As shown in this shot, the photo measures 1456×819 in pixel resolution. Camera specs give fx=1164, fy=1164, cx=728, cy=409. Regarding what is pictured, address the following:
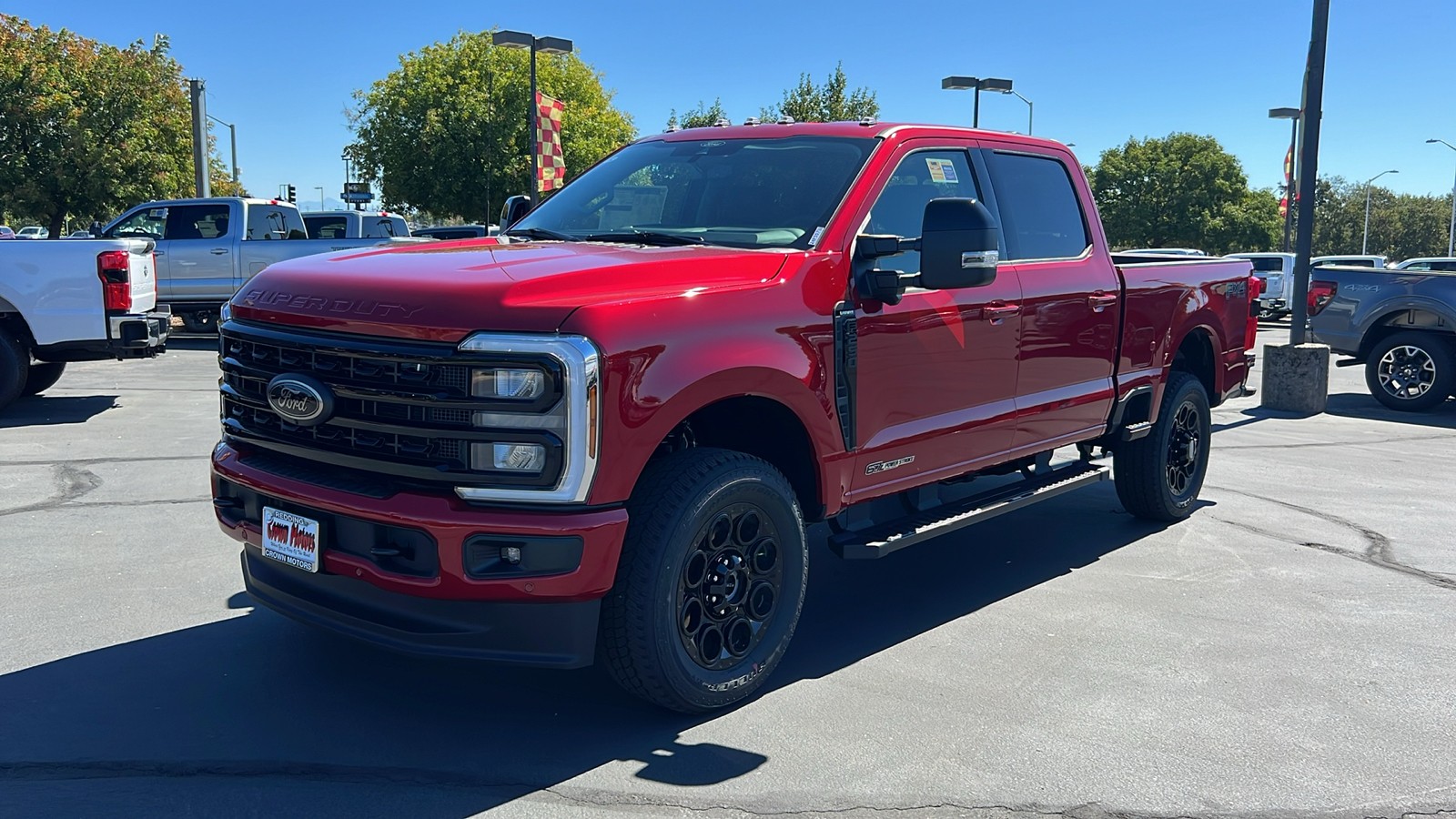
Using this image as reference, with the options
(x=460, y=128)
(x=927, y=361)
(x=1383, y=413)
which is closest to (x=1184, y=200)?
(x=460, y=128)

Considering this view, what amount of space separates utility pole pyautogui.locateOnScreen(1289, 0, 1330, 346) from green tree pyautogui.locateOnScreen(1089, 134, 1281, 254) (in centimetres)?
4612

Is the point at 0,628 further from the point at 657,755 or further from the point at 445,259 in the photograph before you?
the point at 657,755

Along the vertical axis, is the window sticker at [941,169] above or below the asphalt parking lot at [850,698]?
above

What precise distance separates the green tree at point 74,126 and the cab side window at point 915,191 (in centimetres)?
2318

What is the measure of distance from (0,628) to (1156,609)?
4.89 meters

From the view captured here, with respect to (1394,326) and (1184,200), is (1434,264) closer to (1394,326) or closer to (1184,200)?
(1394,326)

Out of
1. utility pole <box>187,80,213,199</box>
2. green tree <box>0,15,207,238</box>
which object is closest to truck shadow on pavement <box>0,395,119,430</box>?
green tree <box>0,15,207,238</box>

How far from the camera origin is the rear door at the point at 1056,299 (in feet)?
17.6

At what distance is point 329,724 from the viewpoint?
3807mm

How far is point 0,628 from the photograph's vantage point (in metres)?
4.62

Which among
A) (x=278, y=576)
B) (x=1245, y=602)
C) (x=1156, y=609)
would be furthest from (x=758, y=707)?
(x=1245, y=602)

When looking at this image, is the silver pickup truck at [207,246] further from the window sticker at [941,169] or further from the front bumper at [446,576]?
the front bumper at [446,576]

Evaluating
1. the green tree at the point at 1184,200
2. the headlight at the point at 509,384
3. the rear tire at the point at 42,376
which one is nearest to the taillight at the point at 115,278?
the rear tire at the point at 42,376

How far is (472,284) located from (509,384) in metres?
0.37
